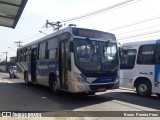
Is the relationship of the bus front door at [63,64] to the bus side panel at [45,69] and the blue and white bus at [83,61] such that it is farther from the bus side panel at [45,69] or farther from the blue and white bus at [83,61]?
the bus side panel at [45,69]

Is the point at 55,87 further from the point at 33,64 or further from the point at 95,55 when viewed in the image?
the point at 33,64

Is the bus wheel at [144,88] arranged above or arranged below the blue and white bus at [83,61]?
below

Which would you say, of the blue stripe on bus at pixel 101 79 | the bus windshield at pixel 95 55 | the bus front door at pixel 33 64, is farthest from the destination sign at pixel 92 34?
the bus front door at pixel 33 64

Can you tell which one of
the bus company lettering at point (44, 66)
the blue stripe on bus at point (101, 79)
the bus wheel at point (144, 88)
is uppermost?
the bus company lettering at point (44, 66)

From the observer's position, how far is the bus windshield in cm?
A: 1278

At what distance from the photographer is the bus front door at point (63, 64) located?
44.4 ft

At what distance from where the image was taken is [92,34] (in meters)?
13.5

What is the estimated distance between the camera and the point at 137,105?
1223cm

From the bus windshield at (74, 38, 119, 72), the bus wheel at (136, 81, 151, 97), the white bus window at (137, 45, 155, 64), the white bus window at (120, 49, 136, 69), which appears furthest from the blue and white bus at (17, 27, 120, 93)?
the white bus window at (120, 49, 136, 69)

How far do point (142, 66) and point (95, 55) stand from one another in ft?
11.4

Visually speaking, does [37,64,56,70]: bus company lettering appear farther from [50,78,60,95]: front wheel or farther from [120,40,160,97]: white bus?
[120,40,160,97]: white bus

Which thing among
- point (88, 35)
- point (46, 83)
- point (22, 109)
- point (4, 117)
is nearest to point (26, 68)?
point (46, 83)

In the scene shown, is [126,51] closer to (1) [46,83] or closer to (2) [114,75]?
(2) [114,75]

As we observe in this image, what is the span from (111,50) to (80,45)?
1680 mm
